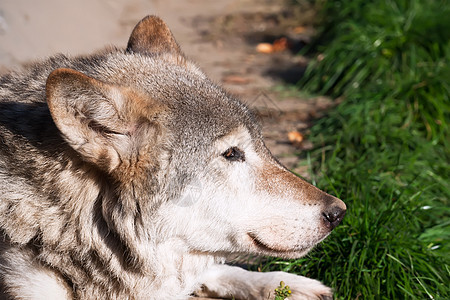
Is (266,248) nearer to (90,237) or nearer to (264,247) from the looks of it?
(264,247)

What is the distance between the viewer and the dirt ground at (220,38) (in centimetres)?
627

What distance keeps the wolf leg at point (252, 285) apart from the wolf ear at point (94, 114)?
1.20 metres

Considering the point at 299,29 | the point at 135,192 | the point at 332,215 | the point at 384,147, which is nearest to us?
the point at 135,192

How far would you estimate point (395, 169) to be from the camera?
15.5 feet

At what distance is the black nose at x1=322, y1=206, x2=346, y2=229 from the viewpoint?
2.98 metres

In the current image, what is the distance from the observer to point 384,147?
5082mm

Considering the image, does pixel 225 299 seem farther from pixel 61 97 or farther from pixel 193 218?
pixel 61 97

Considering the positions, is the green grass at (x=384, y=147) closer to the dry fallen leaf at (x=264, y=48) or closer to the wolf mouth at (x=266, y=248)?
Answer: the wolf mouth at (x=266, y=248)

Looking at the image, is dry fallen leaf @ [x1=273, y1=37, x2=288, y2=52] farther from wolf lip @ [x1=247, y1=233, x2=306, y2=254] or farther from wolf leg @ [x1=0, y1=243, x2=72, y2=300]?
wolf leg @ [x1=0, y1=243, x2=72, y2=300]

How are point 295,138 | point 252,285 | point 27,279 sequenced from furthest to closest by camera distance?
point 295,138
point 252,285
point 27,279

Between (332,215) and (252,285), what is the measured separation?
0.75 meters

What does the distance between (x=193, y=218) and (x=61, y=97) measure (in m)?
0.90

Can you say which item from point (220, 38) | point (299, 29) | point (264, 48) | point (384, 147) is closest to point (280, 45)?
point (264, 48)

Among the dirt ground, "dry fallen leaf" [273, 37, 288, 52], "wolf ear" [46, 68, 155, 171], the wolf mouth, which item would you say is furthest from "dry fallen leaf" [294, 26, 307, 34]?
"wolf ear" [46, 68, 155, 171]
